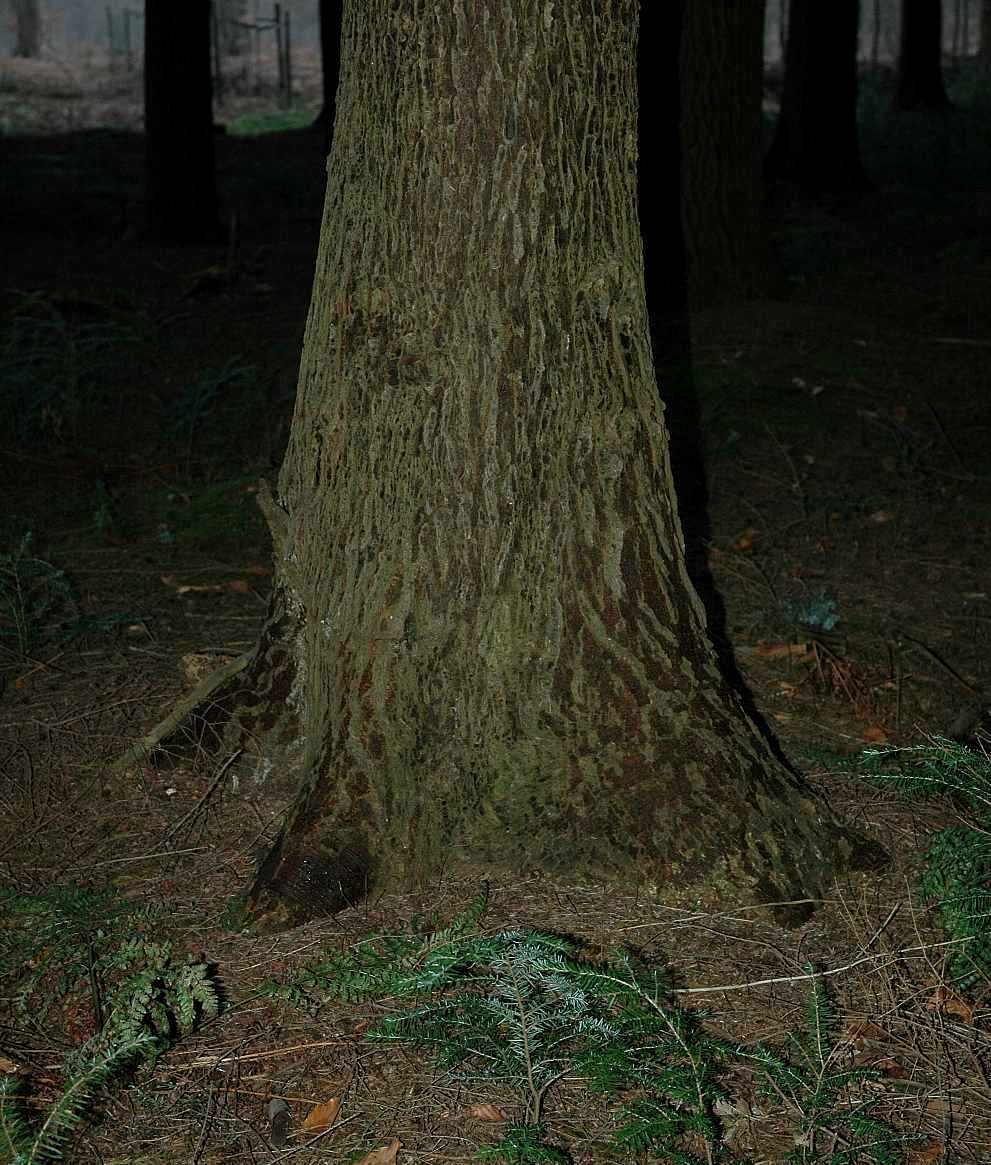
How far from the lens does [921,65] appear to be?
19141mm

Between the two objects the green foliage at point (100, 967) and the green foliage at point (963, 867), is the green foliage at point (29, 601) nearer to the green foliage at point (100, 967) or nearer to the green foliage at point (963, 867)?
the green foliage at point (100, 967)

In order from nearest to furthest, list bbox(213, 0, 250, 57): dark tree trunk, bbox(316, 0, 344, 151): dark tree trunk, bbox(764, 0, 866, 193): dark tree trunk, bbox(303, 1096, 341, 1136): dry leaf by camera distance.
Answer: bbox(303, 1096, 341, 1136): dry leaf → bbox(316, 0, 344, 151): dark tree trunk → bbox(764, 0, 866, 193): dark tree trunk → bbox(213, 0, 250, 57): dark tree trunk

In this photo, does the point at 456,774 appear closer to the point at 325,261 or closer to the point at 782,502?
the point at 325,261

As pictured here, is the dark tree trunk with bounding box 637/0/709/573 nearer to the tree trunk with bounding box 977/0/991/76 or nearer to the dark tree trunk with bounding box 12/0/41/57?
the tree trunk with bounding box 977/0/991/76

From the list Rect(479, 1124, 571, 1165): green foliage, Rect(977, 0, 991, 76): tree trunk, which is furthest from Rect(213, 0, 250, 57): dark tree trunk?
Rect(479, 1124, 571, 1165): green foliage

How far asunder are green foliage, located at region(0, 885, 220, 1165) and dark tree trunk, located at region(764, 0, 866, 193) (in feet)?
41.3

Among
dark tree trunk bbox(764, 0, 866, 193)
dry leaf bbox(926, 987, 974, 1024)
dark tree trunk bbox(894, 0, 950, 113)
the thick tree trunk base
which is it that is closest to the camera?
dry leaf bbox(926, 987, 974, 1024)

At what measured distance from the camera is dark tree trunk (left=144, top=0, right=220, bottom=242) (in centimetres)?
1020

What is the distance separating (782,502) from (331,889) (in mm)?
3195

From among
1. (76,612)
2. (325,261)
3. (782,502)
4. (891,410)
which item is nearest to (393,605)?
(325,261)

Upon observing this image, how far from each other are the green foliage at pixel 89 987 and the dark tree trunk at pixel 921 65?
64.1ft

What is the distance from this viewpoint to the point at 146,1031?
213 cm

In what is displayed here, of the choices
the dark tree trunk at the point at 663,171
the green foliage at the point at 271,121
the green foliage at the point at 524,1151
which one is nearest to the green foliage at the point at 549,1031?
the green foliage at the point at 524,1151

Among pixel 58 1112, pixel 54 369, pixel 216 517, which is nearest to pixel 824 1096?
pixel 58 1112
